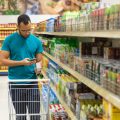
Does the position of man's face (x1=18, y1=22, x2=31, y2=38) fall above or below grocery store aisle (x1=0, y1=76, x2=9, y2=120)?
above

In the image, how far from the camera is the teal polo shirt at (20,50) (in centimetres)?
409

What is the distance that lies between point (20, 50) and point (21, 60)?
0.45 feet

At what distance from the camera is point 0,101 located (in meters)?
7.41

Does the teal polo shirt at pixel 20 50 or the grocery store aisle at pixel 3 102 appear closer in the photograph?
the teal polo shirt at pixel 20 50

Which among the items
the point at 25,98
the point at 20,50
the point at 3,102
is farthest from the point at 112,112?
the point at 3,102

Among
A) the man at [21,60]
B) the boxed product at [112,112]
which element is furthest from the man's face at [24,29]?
the boxed product at [112,112]

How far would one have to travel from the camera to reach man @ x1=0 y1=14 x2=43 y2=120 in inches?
159

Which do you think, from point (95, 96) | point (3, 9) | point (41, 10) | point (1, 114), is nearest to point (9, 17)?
point (3, 9)

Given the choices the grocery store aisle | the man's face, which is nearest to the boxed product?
the man's face

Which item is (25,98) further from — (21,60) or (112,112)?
(112,112)

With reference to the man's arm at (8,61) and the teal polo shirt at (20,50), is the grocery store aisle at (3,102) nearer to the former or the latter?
the teal polo shirt at (20,50)

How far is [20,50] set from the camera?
4113 mm

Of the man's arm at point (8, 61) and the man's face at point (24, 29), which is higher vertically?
the man's face at point (24, 29)

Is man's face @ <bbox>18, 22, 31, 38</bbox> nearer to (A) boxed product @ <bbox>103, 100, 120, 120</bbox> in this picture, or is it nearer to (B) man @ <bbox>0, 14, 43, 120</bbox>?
(B) man @ <bbox>0, 14, 43, 120</bbox>
